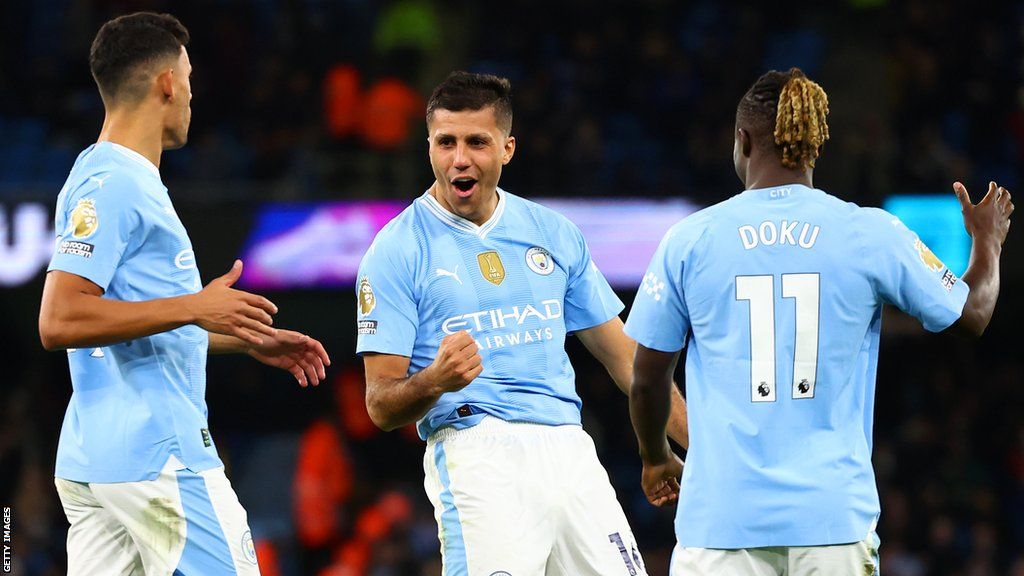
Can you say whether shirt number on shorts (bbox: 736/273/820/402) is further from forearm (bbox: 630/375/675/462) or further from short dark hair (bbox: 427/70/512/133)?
short dark hair (bbox: 427/70/512/133)

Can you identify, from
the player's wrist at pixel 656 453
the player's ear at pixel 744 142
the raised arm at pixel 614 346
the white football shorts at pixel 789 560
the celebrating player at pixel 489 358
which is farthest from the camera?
the raised arm at pixel 614 346

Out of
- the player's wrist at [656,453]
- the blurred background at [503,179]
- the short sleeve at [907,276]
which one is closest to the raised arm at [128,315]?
the player's wrist at [656,453]

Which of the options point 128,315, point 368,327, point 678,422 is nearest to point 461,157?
point 368,327

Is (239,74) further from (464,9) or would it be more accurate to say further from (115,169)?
(115,169)

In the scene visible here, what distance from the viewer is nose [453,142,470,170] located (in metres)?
4.72

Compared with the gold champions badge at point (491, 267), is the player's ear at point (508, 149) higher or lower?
higher

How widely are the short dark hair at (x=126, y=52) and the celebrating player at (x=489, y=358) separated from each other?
94 centimetres

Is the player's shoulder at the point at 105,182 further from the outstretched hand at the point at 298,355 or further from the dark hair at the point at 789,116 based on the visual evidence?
the dark hair at the point at 789,116

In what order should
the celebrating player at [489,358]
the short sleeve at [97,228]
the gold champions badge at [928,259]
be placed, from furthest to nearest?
the celebrating player at [489,358] < the short sleeve at [97,228] < the gold champions badge at [928,259]

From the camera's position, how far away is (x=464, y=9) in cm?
1577

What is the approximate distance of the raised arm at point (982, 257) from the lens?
392 centimetres

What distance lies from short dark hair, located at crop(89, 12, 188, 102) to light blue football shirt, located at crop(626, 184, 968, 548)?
185cm

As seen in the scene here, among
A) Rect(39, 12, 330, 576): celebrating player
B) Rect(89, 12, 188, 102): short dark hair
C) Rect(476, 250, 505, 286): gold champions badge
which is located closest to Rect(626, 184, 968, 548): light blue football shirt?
Rect(476, 250, 505, 286): gold champions badge

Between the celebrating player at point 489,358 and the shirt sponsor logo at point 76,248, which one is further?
the celebrating player at point 489,358
